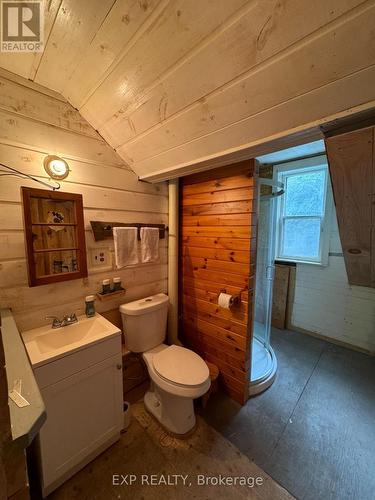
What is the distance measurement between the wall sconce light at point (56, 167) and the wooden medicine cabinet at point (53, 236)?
0.38ft

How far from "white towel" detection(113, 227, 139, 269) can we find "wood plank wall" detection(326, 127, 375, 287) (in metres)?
1.39

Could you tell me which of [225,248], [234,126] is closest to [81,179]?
[234,126]

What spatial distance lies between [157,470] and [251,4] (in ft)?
7.40

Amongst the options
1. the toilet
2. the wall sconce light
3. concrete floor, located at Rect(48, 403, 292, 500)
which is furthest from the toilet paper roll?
the wall sconce light

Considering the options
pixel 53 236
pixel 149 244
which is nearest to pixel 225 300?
pixel 149 244

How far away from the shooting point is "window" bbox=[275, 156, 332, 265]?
8.03ft

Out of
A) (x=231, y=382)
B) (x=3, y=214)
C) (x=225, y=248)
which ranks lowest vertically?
(x=231, y=382)

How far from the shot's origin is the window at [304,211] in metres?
2.45

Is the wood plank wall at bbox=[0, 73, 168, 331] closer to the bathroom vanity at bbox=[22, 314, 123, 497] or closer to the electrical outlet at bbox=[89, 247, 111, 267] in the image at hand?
the electrical outlet at bbox=[89, 247, 111, 267]

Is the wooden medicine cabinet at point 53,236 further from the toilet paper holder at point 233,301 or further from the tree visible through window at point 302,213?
the tree visible through window at point 302,213

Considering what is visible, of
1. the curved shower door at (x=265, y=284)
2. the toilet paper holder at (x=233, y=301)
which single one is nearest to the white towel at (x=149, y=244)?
the toilet paper holder at (x=233, y=301)

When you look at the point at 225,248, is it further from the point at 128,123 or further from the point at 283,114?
the point at 128,123

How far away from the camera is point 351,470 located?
1.23 metres

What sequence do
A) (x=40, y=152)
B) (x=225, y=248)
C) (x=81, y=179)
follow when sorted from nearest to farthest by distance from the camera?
1. (x=40, y=152)
2. (x=81, y=179)
3. (x=225, y=248)
